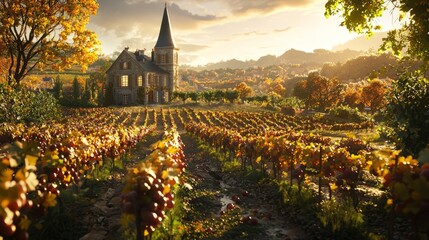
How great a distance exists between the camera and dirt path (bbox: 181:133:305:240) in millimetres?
7977

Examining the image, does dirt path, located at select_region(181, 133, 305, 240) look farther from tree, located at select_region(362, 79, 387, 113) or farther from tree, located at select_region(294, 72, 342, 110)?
tree, located at select_region(294, 72, 342, 110)

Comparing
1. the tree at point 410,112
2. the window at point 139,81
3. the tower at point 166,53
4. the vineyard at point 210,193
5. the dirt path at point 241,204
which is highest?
the tower at point 166,53

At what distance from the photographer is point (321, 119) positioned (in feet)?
152

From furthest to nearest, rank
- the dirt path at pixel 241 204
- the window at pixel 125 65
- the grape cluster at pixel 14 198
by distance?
the window at pixel 125 65
the dirt path at pixel 241 204
the grape cluster at pixel 14 198

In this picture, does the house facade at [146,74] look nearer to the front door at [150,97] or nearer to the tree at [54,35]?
the front door at [150,97]

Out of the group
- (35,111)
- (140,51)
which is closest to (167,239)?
(35,111)

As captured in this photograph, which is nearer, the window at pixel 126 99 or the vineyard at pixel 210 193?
the vineyard at pixel 210 193

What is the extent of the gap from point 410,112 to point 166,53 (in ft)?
204

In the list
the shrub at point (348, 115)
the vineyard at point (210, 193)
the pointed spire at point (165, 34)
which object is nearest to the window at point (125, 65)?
the pointed spire at point (165, 34)

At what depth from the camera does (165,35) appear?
68125 millimetres

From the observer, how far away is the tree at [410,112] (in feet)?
29.0

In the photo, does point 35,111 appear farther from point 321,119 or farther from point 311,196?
point 321,119

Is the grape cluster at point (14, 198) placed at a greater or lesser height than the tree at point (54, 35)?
lesser

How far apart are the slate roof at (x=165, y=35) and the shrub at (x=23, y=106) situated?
38386 mm
